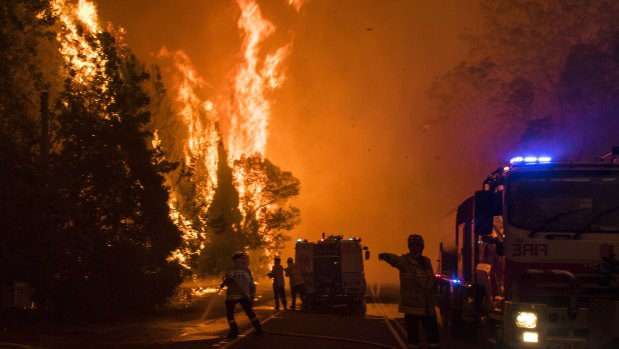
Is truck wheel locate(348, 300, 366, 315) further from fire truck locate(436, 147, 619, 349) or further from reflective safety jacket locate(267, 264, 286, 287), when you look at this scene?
fire truck locate(436, 147, 619, 349)

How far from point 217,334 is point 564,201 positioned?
30.8ft

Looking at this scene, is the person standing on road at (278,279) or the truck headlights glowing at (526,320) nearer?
the truck headlights glowing at (526,320)

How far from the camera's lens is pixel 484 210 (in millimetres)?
12453

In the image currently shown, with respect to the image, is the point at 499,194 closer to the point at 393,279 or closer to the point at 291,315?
the point at 291,315

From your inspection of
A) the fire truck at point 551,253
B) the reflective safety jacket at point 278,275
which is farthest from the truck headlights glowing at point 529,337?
the reflective safety jacket at point 278,275

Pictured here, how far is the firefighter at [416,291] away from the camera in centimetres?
1085

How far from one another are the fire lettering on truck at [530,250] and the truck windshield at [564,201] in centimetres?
28

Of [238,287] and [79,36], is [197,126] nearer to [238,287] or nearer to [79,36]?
[79,36]

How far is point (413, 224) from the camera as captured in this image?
10231 cm

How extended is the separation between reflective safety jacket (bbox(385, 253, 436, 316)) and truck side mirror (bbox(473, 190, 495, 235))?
1775 mm

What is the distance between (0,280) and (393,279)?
3238 inches

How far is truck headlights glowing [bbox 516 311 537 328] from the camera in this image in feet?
34.8

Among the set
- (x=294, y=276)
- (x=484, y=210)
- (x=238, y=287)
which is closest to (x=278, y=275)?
(x=294, y=276)

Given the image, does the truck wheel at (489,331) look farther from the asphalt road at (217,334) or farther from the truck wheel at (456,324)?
the truck wheel at (456,324)
